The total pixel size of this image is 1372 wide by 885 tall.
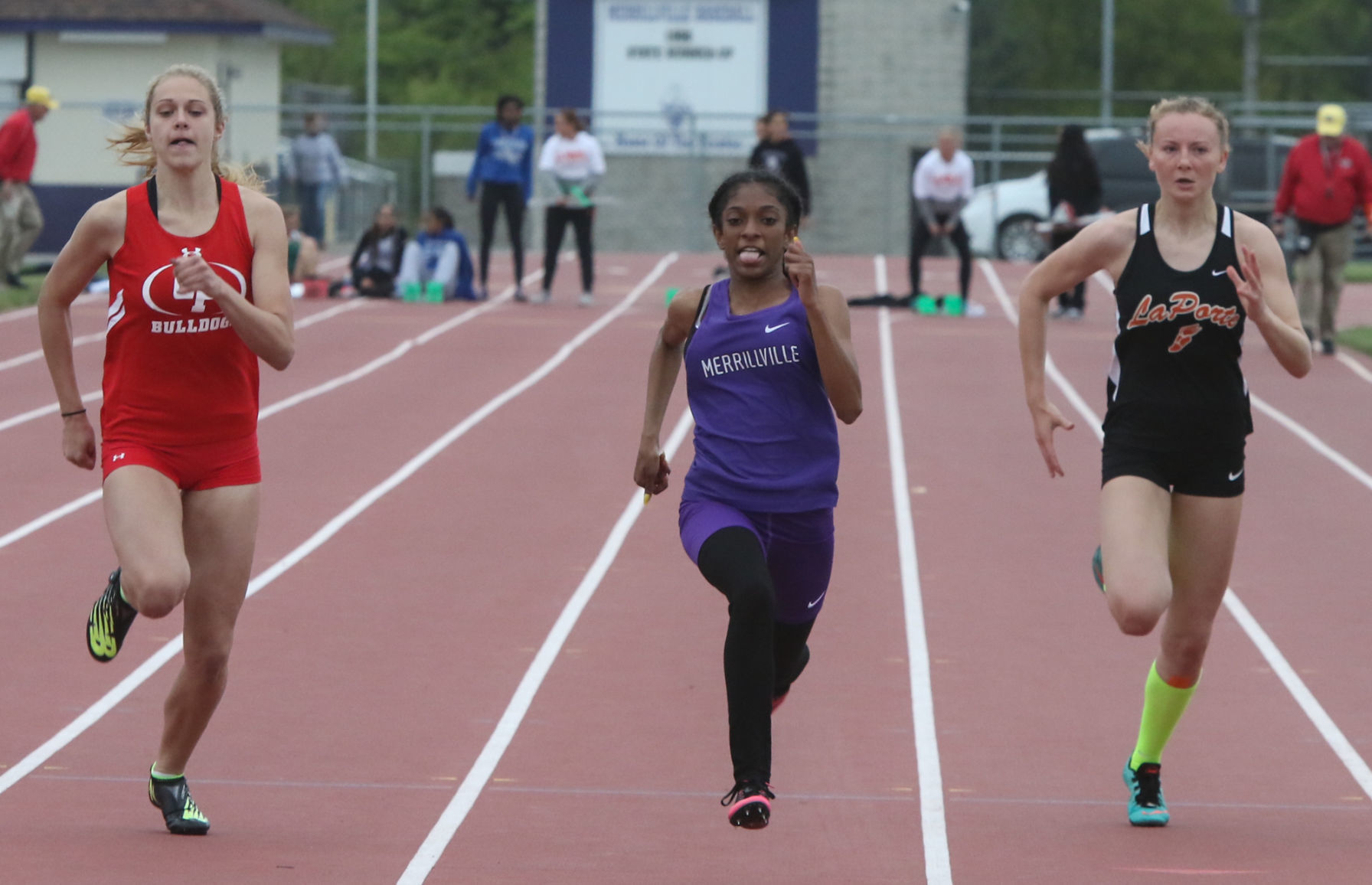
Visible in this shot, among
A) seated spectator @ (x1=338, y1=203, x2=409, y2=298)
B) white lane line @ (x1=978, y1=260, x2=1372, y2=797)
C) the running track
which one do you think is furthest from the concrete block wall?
white lane line @ (x1=978, y1=260, x2=1372, y2=797)

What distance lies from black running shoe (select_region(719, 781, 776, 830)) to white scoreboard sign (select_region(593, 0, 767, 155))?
89.8ft

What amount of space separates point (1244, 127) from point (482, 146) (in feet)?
48.2

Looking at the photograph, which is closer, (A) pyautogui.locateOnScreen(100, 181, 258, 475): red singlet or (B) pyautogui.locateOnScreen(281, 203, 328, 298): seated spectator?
(A) pyautogui.locateOnScreen(100, 181, 258, 475): red singlet

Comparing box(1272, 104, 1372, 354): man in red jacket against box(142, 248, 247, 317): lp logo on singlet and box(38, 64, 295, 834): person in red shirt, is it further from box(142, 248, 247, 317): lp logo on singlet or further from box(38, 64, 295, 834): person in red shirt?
box(142, 248, 247, 317): lp logo on singlet

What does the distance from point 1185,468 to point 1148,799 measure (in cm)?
102

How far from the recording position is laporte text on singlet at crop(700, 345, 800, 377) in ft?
17.6

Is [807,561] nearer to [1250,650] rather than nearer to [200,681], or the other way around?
[200,681]

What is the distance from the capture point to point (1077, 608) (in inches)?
351

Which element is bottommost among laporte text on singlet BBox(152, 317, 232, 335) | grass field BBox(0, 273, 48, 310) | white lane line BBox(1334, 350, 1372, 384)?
white lane line BBox(1334, 350, 1372, 384)

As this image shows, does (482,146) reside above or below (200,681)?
above

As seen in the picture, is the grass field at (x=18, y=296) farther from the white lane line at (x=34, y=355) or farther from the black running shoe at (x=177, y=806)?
the black running shoe at (x=177, y=806)

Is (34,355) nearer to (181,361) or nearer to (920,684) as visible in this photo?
(920,684)

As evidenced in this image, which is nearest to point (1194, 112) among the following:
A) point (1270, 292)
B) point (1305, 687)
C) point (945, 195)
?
point (1270, 292)

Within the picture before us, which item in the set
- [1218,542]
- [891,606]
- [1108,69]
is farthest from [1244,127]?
[1218,542]
